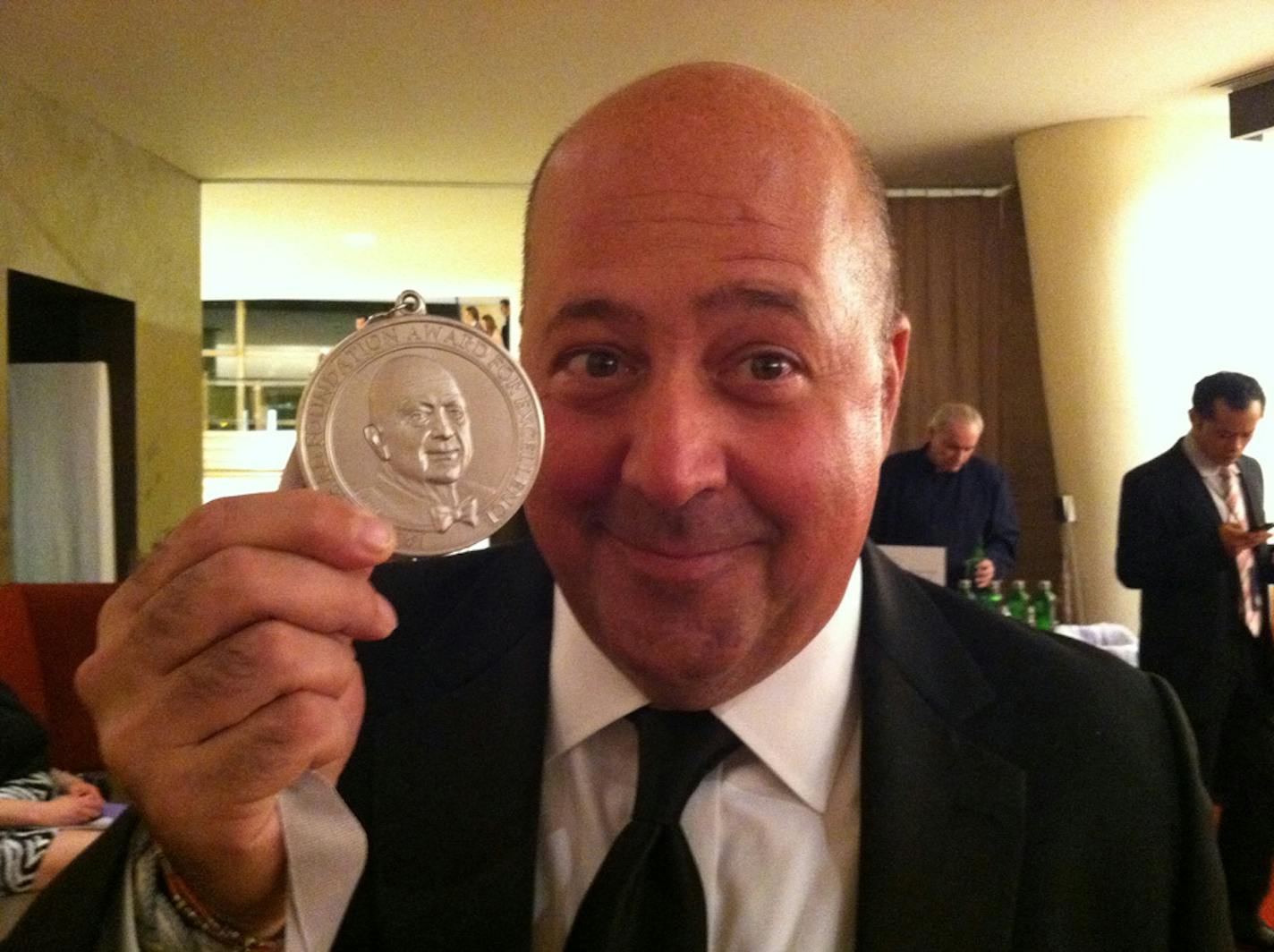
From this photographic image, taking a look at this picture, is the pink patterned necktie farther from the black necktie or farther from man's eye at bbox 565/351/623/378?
man's eye at bbox 565/351/623/378

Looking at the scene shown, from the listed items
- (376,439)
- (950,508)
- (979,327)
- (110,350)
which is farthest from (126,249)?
(376,439)

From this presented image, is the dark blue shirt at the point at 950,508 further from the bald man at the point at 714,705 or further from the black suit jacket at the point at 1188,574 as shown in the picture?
the bald man at the point at 714,705

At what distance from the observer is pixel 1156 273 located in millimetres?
5203

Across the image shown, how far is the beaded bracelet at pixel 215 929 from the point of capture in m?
0.76

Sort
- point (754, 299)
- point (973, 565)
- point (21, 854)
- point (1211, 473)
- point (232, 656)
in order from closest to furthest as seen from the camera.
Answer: point (232, 656) < point (754, 299) < point (21, 854) < point (1211, 473) < point (973, 565)

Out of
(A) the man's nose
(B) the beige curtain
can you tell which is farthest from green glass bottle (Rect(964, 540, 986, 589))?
(A) the man's nose

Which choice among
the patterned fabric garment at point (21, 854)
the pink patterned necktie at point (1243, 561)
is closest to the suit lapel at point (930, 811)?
the patterned fabric garment at point (21, 854)

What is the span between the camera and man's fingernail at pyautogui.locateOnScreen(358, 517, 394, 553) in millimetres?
660

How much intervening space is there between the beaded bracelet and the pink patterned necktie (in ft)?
10.6

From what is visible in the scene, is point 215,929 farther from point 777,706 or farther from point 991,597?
point 991,597

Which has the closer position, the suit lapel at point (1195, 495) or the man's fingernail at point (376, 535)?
the man's fingernail at point (376, 535)

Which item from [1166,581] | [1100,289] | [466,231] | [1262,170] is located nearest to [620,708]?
[1166,581]

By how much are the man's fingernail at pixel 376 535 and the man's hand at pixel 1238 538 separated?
10.4 feet

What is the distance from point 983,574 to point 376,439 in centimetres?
332
